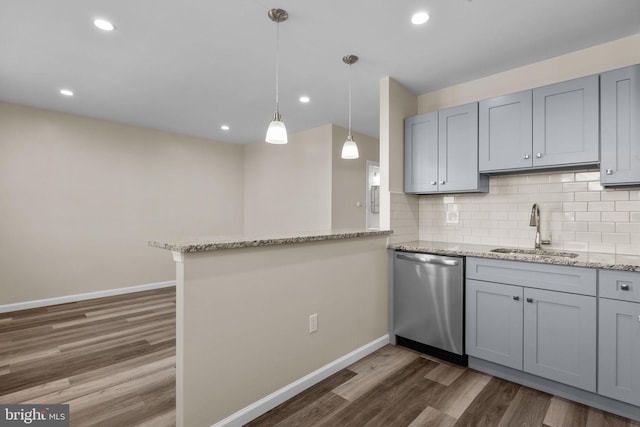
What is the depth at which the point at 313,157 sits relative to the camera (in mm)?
Result: 4906

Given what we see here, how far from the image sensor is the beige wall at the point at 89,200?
388 cm

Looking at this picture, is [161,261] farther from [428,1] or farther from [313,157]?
[428,1]

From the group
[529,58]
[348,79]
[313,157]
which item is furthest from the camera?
[313,157]

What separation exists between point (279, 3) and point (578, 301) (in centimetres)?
270

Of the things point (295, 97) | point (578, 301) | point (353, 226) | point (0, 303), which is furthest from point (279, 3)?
point (0, 303)

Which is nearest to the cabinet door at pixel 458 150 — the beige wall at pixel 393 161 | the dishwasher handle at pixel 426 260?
the beige wall at pixel 393 161

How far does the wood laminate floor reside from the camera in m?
1.88

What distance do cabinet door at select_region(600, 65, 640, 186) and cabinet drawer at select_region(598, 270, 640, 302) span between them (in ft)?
2.15

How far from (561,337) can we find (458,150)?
1627mm

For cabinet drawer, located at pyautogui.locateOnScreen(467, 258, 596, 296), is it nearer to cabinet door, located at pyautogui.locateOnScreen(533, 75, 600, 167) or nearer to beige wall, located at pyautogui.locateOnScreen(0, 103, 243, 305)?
cabinet door, located at pyautogui.locateOnScreen(533, 75, 600, 167)

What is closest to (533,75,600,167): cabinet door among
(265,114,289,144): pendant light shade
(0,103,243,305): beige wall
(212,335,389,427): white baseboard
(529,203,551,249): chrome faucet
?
(529,203,551,249): chrome faucet

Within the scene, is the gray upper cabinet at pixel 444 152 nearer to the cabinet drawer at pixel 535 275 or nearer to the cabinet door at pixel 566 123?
the cabinet door at pixel 566 123

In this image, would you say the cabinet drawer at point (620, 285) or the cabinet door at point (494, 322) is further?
the cabinet door at point (494, 322)

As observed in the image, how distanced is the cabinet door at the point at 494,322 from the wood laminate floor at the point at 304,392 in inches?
7.4
